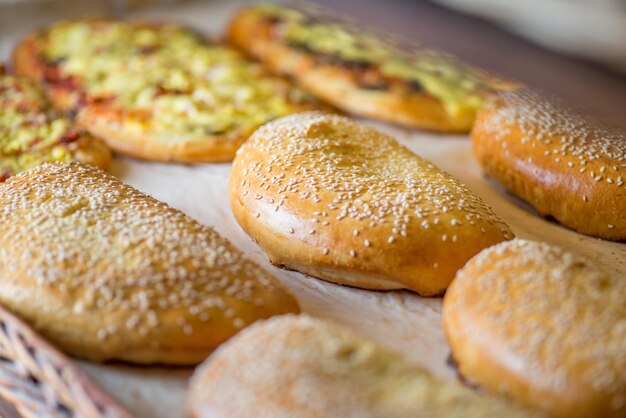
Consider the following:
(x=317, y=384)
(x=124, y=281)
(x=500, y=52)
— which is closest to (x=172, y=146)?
(x=124, y=281)

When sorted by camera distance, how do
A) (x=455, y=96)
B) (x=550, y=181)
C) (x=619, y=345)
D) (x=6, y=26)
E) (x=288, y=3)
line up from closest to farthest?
1. (x=619, y=345)
2. (x=550, y=181)
3. (x=455, y=96)
4. (x=6, y=26)
5. (x=288, y=3)

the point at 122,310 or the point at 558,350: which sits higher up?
the point at 558,350

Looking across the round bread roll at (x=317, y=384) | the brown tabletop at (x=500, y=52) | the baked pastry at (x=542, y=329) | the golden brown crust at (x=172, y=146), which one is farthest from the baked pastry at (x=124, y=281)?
the brown tabletop at (x=500, y=52)

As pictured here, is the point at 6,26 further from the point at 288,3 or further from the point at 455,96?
the point at 455,96

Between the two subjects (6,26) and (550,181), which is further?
(6,26)

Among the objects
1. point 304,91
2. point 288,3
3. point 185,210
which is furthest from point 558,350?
point 288,3

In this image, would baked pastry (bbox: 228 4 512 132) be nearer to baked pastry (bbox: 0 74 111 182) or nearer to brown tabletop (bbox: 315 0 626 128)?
brown tabletop (bbox: 315 0 626 128)
